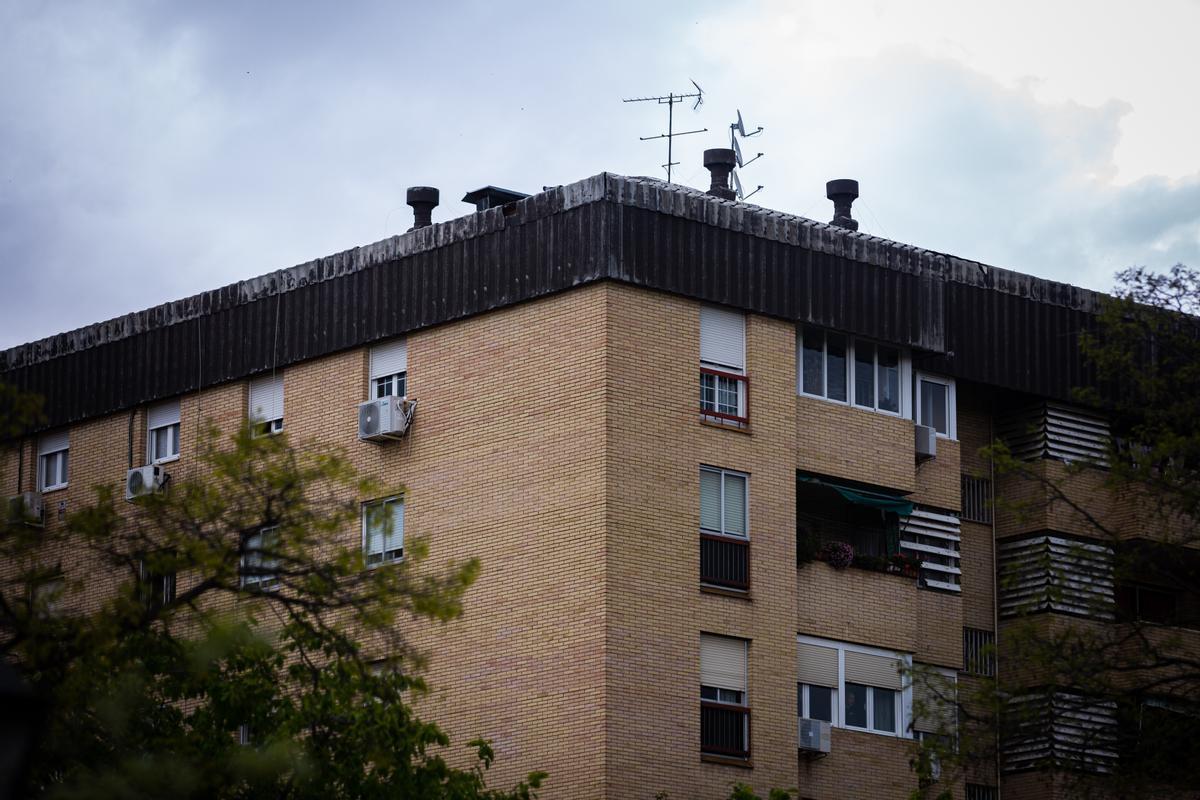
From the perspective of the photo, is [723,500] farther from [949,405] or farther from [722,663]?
[949,405]

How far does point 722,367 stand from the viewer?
33531 mm

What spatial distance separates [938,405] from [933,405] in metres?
0.14

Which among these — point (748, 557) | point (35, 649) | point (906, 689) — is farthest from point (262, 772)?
point (906, 689)

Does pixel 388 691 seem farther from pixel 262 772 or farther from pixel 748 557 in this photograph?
pixel 748 557

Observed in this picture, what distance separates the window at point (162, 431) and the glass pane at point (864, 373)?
43.0ft

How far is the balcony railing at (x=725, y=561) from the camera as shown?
3247 cm

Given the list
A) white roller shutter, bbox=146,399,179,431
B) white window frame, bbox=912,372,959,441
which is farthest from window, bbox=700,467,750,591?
white roller shutter, bbox=146,399,179,431

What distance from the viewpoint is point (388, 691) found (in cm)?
1917

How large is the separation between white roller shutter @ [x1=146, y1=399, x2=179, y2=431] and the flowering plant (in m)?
13.1

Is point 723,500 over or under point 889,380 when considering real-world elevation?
under

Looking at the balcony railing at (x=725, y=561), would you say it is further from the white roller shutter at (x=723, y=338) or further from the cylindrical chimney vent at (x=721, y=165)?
the cylindrical chimney vent at (x=721, y=165)

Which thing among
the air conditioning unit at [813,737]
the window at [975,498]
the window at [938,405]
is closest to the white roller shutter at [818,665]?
the air conditioning unit at [813,737]

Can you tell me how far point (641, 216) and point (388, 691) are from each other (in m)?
15.1

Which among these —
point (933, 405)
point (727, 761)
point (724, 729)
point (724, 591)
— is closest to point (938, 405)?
point (933, 405)
